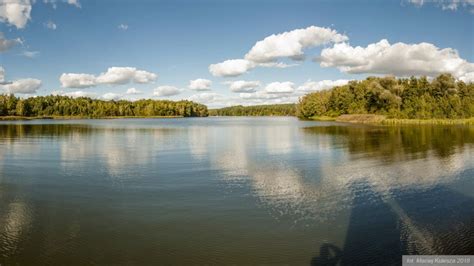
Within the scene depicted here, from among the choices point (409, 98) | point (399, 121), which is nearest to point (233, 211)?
point (399, 121)

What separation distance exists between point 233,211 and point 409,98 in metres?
109

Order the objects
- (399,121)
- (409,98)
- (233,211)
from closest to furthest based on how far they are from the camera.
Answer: (233,211), (399,121), (409,98)

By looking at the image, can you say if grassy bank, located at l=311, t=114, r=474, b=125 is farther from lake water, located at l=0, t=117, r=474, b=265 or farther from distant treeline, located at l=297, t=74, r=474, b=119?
lake water, located at l=0, t=117, r=474, b=265

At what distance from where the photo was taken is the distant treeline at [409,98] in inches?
3836

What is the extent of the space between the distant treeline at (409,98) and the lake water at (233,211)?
80308mm

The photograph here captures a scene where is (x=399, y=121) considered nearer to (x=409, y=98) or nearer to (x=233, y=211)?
(x=409, y=98)

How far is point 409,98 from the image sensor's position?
359 ft

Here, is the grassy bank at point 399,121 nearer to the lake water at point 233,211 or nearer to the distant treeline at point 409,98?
the distant treeline at point 409,98

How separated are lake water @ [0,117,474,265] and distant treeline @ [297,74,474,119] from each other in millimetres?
80308

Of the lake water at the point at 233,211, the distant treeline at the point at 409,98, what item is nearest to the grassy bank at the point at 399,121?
the distant treeline at the point at 409,98

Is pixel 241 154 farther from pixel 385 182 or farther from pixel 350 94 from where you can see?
pixel 350 94

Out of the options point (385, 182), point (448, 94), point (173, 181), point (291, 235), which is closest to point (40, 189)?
point (173, 181)

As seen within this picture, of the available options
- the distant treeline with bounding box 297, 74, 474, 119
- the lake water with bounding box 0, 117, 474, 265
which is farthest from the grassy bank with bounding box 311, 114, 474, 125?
the lake water with bounding box 0, 117, 474, 265

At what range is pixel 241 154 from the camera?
1305 inches
